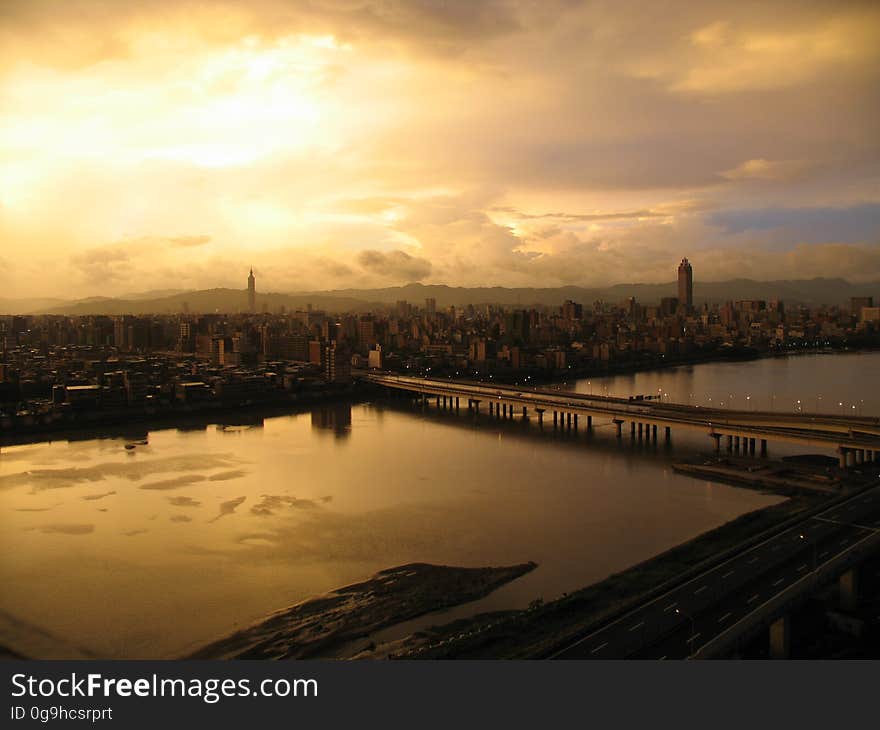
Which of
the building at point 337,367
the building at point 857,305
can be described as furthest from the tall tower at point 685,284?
the building at point 337,367

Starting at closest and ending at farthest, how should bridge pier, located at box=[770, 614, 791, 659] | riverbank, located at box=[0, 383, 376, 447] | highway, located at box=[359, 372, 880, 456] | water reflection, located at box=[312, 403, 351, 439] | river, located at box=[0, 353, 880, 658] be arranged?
bridge pier, located at box=[770, 614, 791, 659] < river, located at box=[0, 353, 880, 658] < highway, located at box=[359, 372, 880, 456] < riverbank, located at box=[0, 383, 376, 447] < water reflection, located at box=[312, 403, 351, 439]

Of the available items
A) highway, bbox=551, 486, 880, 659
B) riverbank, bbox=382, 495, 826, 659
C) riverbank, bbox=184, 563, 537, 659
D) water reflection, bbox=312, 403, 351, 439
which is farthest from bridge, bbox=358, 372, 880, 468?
riverbank, bbox=184, 563, 537, 659

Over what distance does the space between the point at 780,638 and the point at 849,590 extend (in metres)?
0.55

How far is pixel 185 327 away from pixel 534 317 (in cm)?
1163

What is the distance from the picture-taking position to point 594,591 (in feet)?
9.65

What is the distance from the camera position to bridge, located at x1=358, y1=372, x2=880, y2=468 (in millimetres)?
5477

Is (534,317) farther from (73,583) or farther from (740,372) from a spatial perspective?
(73,583)

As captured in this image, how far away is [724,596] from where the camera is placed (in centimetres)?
244

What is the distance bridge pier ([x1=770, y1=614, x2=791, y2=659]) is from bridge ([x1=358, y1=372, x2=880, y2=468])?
335 cm

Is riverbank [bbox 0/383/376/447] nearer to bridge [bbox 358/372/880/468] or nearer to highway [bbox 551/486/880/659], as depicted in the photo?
bridge [bbox 358/372/880/468]

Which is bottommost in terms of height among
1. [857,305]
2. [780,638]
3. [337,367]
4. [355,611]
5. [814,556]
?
[355,611]

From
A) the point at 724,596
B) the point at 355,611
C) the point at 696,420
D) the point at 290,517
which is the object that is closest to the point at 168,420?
the point at 290,517

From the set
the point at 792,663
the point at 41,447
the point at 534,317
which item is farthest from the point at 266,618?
the point at 534,317

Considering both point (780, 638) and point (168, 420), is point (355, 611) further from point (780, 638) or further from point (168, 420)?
point (168, 420)
